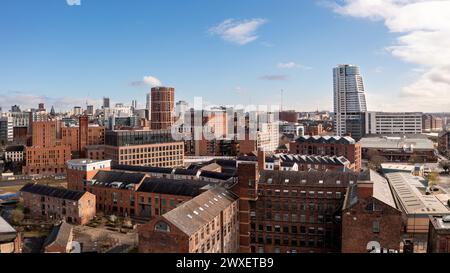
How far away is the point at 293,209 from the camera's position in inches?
910

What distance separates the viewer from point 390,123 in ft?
282

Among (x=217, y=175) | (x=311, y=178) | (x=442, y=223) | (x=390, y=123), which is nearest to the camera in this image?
(x=442, y=223)

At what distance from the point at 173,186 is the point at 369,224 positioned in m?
14.9

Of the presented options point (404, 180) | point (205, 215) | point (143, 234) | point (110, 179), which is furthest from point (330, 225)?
point (110, 179)

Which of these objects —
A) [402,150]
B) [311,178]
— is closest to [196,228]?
[311,178]

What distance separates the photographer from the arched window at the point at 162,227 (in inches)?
589

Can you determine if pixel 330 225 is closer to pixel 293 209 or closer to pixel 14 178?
pixel 293 209

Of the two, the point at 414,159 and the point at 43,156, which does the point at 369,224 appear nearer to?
the point at 414,159

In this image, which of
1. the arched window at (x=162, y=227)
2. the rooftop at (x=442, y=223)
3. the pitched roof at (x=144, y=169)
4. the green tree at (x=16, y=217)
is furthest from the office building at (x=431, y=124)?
the arched window at (x=162, y=227)

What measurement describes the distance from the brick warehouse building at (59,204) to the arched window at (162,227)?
14.6 metres

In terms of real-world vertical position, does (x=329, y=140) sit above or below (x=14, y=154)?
above

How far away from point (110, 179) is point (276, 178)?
592 inches

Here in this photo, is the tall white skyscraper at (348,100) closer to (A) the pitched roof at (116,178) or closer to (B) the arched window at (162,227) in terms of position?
(A) the pitched roof at (116,178)

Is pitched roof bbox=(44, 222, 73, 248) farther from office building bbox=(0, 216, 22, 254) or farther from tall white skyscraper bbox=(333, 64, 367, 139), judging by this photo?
tall white skyscraper bbox=(333, 64, 367, 139)
